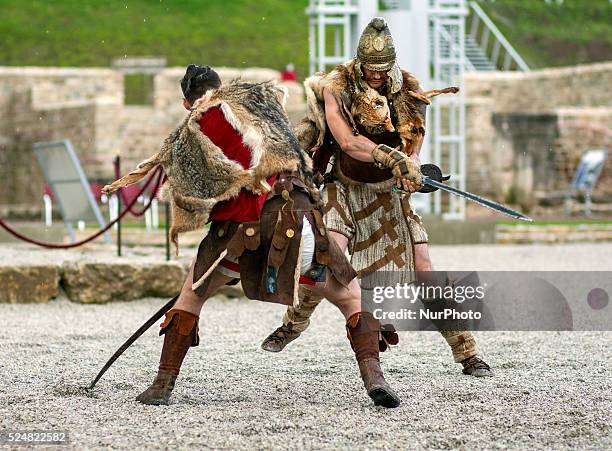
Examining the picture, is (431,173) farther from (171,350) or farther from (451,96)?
(451,96)

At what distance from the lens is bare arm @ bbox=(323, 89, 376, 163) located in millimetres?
6117

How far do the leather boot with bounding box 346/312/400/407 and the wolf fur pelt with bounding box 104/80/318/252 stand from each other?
0.55 m

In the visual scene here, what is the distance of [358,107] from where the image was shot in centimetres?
630

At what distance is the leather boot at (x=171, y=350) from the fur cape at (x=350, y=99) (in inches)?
47.0

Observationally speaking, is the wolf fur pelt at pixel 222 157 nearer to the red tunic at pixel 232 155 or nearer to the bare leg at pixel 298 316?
the red tunic at pixel 232 155

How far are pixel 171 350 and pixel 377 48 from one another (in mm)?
1646

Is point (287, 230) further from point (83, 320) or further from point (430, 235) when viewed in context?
point (430, 235)

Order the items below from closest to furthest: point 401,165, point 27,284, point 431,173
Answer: point 401,165 → point 431,173 → point 27,284

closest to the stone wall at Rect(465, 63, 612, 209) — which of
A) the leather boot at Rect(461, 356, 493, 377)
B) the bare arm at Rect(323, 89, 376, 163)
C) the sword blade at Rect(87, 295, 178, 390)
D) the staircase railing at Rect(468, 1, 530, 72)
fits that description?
the staircase railing at Rect(468, 1, 530, 72)

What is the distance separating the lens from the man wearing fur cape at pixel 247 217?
5.53 metres

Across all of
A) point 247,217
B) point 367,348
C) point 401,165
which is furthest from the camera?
point 401,165

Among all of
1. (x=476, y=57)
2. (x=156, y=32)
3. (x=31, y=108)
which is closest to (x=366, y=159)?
(x=31, y=108)

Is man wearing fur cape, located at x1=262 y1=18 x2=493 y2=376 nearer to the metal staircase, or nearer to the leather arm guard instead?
the leather arm guard

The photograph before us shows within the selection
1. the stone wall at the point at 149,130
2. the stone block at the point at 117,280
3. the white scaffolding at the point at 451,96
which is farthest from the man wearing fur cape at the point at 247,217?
the stone wall at the point at 149,130
